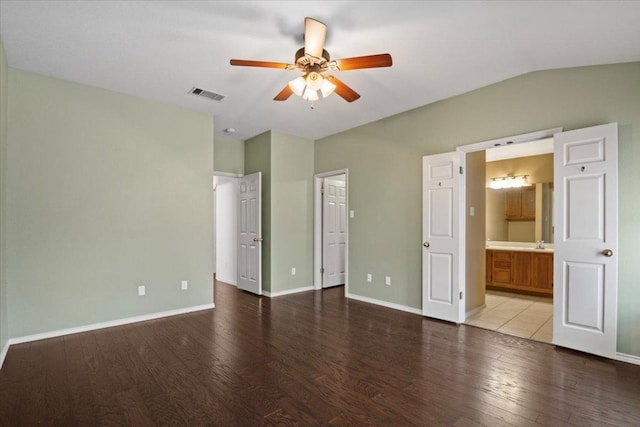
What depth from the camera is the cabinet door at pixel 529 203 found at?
19.1 feet

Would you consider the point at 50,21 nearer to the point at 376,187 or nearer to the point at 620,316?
the point at 376,187

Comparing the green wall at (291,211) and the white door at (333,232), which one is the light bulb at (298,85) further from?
the white door at (333,232)

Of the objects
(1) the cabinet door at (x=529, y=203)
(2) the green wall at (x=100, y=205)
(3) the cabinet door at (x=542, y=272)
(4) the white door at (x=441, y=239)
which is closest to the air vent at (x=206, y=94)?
(2) the green wall at (x=100, y=205)

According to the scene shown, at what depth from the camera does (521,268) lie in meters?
5.36

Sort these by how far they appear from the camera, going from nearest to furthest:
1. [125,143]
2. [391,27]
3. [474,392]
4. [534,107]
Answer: [474,392] < [391,27] < [534,107] < [125,143]

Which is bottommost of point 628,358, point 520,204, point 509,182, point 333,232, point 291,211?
point 628,358

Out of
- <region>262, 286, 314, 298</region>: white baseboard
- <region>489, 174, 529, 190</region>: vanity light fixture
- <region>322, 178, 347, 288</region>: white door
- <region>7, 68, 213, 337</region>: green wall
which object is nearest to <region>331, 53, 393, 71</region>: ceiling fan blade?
<region>7, 68, 213, 337</region>: green wall

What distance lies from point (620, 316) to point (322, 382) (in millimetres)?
2719

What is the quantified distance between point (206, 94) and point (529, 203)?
5.87 m

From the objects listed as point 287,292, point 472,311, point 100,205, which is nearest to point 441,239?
point 472,311

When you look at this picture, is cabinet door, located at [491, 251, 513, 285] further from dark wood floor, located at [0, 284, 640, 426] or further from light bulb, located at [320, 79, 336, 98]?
light bulb, located at [320, 79, 336, 98]

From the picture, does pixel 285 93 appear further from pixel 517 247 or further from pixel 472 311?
pixel 517 247

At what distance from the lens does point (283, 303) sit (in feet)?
15.5

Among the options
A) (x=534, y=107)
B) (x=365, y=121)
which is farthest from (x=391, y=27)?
(x=365, y=121)
